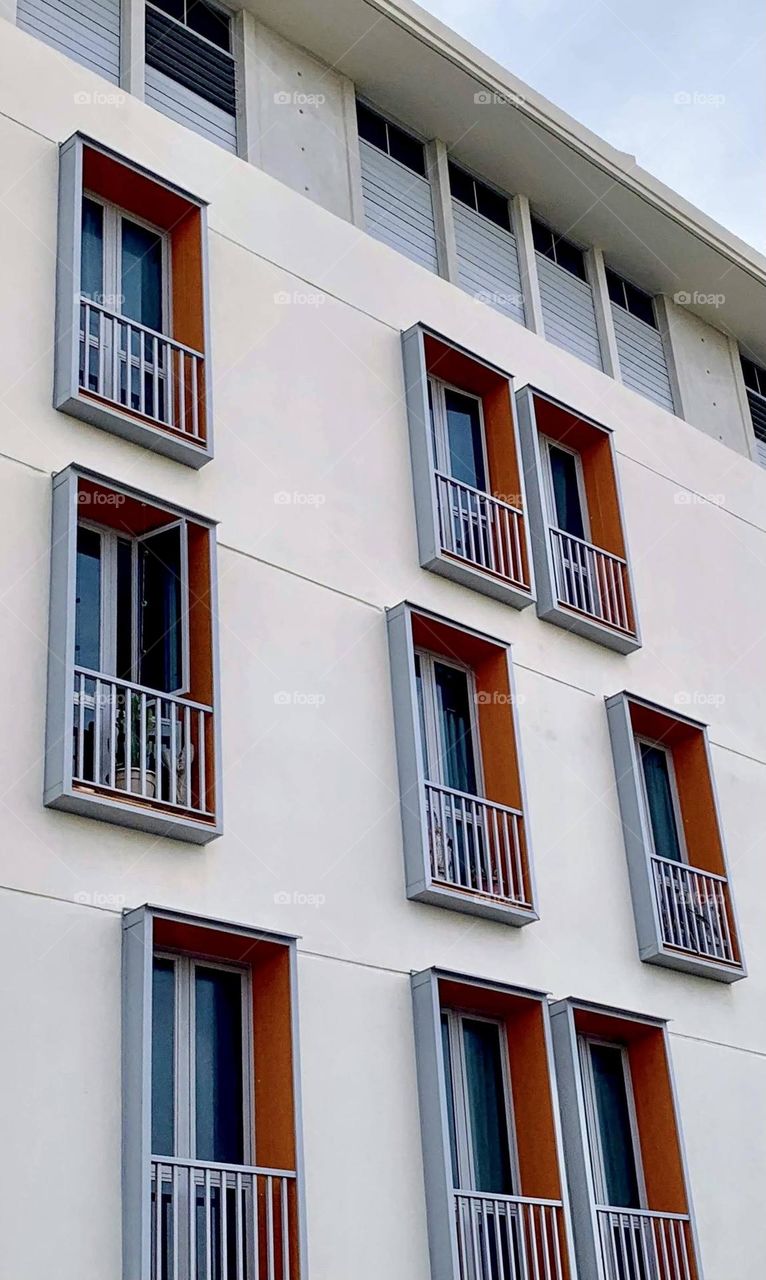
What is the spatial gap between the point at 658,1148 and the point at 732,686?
222 inches

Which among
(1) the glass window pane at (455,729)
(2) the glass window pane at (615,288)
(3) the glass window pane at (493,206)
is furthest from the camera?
(2) the glass window pane at (615,288)

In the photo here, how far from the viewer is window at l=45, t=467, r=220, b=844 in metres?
11.2

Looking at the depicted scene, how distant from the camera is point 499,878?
1365 centimetres

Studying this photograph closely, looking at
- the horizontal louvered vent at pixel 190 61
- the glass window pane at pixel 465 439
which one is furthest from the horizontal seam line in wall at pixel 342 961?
the horizontal louvered vent at pixel 190 61

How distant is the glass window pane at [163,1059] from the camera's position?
35.2ft

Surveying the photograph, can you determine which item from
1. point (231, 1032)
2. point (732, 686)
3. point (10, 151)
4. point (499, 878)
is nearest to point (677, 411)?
point (732, 686)

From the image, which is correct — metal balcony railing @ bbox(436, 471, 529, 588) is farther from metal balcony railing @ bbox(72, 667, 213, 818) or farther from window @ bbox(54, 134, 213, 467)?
metal balcony railing @ bbox(72, 667, 213, 818)

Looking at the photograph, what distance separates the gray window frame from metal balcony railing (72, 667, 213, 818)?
16.2ft

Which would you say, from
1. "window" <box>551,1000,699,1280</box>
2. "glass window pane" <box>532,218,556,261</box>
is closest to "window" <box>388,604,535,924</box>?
"window" <box>551,1000,699,1280</box>

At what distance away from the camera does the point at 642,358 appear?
1962cm

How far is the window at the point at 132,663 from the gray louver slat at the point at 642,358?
827 centimetres

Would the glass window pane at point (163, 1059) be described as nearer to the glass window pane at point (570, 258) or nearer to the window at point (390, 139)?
→ the window at point (390, 139)

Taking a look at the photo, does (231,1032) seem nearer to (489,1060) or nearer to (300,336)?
(489,1060)

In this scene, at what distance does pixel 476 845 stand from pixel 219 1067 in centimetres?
322
